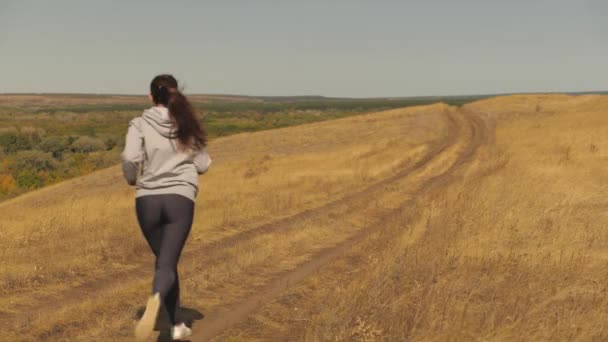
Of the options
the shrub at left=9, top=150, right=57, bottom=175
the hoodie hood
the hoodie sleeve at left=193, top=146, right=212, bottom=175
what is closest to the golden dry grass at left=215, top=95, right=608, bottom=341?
the hoodie sleeve at left=193, top=146, right=212, bottom=175

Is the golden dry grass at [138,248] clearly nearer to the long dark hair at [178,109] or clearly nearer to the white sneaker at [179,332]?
the white sneaker at [179,332]

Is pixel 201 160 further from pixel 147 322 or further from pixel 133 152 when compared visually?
pixel 147 322

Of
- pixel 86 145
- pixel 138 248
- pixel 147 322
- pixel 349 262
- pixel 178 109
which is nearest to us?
pixel 147 322

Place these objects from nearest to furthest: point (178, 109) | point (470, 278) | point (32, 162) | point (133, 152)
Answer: point (133, 152)
point (178, 109)
point (470, 278)
point (32, 162)

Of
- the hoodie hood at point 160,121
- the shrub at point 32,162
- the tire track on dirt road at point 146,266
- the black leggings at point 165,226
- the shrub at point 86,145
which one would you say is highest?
the hoodie hood at point 160,121

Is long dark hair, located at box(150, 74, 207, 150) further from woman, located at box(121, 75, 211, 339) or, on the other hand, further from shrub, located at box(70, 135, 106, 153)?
shrub, located at box(70, 135, 106, 153)

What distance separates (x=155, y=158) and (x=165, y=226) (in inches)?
20.5

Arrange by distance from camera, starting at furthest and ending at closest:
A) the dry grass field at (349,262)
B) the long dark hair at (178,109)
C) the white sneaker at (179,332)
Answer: the dry grass field at (349,262), the white sneaker at (179,332), the long dark hair at (178,109)

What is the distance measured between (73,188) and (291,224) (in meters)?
20.5

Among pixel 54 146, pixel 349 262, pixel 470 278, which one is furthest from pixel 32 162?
pixel 470 278

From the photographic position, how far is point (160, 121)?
168 inches

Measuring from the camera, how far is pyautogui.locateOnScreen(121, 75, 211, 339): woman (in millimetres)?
4199

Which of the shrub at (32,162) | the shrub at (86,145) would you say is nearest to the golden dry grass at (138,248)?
the shrub at (32,162)

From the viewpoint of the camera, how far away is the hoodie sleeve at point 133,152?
4184mm
